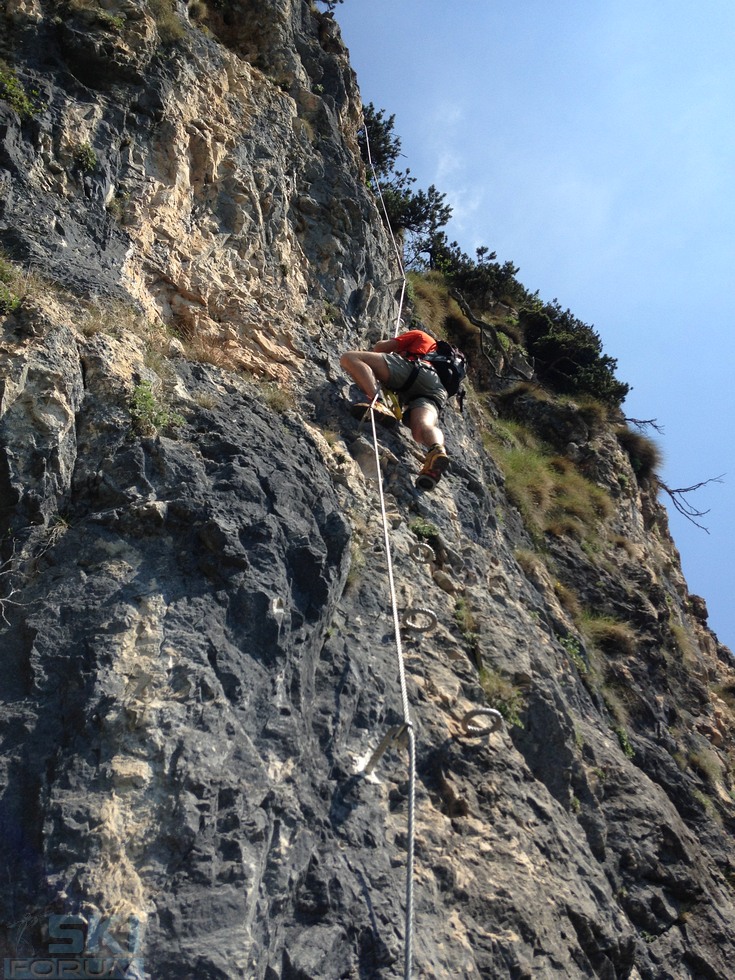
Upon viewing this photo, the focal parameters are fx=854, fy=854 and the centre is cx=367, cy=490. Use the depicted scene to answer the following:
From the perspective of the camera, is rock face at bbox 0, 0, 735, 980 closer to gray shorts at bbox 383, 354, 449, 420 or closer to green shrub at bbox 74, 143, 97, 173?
green shrub at bbox 74, 143, 97, 173

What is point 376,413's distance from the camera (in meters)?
7.05

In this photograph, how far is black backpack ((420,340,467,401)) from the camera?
24.4ft

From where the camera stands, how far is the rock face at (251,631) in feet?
11.2

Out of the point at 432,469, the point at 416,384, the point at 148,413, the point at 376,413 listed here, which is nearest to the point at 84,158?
the point at 148,413

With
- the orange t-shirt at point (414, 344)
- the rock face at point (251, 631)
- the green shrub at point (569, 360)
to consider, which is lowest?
the rock face at point (251, 631)

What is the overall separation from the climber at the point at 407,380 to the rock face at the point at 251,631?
8.7 inches

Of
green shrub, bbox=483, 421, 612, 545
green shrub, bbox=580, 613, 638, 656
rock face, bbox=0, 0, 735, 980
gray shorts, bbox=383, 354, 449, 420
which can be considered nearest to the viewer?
rock face, bbox=0, 0, 735, 980

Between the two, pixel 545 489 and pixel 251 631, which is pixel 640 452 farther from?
pixel 251 631

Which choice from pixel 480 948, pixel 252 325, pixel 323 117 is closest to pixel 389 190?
pixel 323 117

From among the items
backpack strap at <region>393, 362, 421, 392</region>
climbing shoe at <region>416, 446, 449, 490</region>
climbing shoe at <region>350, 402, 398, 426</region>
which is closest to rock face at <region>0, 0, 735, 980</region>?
climbing shoe at <region>350, 402, 398, 426</region>

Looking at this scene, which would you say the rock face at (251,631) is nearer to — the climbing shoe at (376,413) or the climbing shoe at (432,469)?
the climbing shoe at (376,413)

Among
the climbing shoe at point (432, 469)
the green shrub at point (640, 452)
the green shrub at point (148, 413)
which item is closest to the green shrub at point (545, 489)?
the green shrub at point (640, 452)

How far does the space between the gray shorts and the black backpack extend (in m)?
0.07

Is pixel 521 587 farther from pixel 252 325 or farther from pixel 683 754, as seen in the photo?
pixel 252 325
